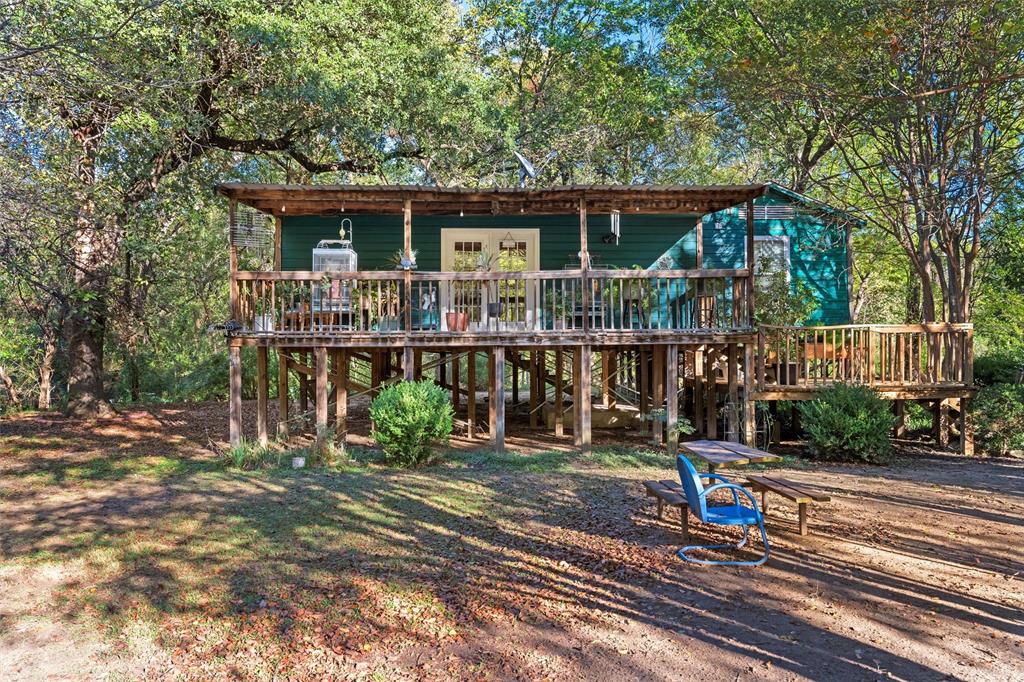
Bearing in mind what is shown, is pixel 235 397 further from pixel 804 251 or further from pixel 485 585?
pixel 804 251

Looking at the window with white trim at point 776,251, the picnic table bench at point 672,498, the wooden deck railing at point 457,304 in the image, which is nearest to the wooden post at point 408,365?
the wooden deck railing at point 457,304

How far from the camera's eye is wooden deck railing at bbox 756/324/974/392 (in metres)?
11.3

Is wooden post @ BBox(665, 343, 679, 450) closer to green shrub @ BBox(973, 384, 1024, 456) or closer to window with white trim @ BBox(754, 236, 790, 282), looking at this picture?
window with white trim @ BBox(754, 236, 790, 282)

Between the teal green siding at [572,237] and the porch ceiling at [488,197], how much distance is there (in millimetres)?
1114

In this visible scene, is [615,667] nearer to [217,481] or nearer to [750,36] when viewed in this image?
[217,481]

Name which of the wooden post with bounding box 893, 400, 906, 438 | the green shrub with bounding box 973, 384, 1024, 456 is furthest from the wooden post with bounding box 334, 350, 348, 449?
the green shrub with bounding box 973, 384, 1024, 456

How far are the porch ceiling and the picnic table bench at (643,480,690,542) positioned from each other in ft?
17.0

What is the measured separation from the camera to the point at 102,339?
47.3 ft

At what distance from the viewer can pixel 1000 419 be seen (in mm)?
11422

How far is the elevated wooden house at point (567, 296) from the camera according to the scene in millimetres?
10773

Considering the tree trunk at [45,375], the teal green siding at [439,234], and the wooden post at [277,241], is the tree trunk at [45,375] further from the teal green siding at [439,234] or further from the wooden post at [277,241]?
the teal green siding at [439,234]

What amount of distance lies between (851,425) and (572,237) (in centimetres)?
626

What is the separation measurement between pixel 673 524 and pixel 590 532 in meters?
0.91

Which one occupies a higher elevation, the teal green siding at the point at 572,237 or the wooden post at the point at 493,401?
the teal green siding at the point at 572,237
